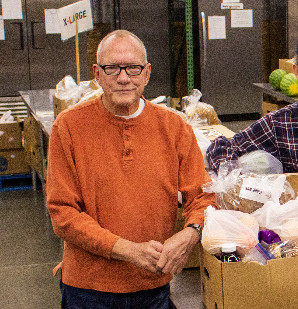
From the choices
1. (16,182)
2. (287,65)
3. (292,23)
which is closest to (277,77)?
(287,65)

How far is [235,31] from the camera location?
23.7 ft

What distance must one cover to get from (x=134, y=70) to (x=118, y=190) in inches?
14.6

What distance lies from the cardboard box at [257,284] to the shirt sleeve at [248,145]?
0.88 metres

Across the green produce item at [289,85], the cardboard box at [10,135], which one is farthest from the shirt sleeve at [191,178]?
the cardboard box at [10,135]

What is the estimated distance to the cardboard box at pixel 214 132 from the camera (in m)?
2.69

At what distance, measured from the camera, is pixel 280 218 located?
5.09ft

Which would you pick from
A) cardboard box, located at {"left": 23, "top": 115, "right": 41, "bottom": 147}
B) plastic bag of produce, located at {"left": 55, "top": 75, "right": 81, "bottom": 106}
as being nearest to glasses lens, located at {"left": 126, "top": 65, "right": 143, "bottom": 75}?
plastic bag of produce, located at {"left": 55, "top": 75, "right": 81, "bottom": 106}

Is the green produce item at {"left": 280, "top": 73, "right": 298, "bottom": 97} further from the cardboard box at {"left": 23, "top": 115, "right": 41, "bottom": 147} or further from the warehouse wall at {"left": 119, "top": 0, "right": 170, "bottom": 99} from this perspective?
the warehouse wall at {"left": 119, "top": 0, "right": 170, "bottom": 99}

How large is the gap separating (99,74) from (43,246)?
8.10 ft

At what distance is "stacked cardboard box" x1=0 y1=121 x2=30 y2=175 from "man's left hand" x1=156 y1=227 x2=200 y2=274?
12.0ft

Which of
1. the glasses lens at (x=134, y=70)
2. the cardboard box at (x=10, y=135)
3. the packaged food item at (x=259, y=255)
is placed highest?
the glasses lens at (x=134, y=70)

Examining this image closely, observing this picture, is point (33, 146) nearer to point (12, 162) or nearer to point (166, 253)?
point (12, 162)

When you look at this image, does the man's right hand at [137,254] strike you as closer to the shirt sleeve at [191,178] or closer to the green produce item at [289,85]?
the shirt sleeve at [191,178]

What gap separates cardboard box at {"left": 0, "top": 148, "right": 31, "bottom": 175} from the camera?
502cm
